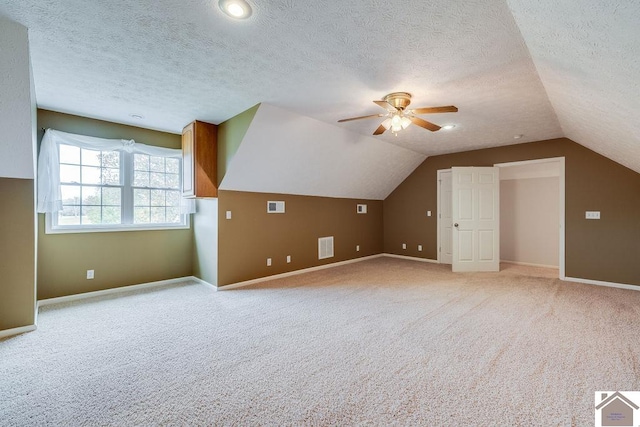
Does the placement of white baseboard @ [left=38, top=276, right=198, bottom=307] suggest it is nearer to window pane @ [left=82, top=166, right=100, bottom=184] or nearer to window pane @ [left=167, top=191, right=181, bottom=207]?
window pane @ [left=167, top=191, right=181, bottom=207]

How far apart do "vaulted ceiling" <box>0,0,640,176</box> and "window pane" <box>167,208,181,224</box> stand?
1.66 meters

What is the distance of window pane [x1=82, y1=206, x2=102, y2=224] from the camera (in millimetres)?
4004

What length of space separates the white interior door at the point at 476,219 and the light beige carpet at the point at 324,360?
5.19 feet

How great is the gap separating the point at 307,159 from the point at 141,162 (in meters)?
2.70

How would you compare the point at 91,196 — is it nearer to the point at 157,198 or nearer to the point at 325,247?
the point at 157,198

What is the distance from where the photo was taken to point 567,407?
1757 millimetres

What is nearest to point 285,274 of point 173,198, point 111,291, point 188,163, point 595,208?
point 173,198

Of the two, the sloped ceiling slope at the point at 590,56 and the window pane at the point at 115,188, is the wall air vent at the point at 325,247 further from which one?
the sloped ceiling slope at the point at 590,56

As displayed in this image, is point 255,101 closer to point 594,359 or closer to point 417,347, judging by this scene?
point 417,347

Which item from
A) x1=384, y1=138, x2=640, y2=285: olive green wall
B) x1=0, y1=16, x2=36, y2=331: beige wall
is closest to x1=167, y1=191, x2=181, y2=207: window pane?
x1=0, y1=16, x2=36, y2=331: beige wall

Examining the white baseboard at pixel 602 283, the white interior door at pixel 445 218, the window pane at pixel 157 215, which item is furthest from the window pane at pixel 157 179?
the white baseboard at pixel 602 283

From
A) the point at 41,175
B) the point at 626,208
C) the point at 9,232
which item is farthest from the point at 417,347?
the point at 41,175

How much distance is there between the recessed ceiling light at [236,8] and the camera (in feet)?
5.74

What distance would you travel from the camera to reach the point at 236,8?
1807 mm
